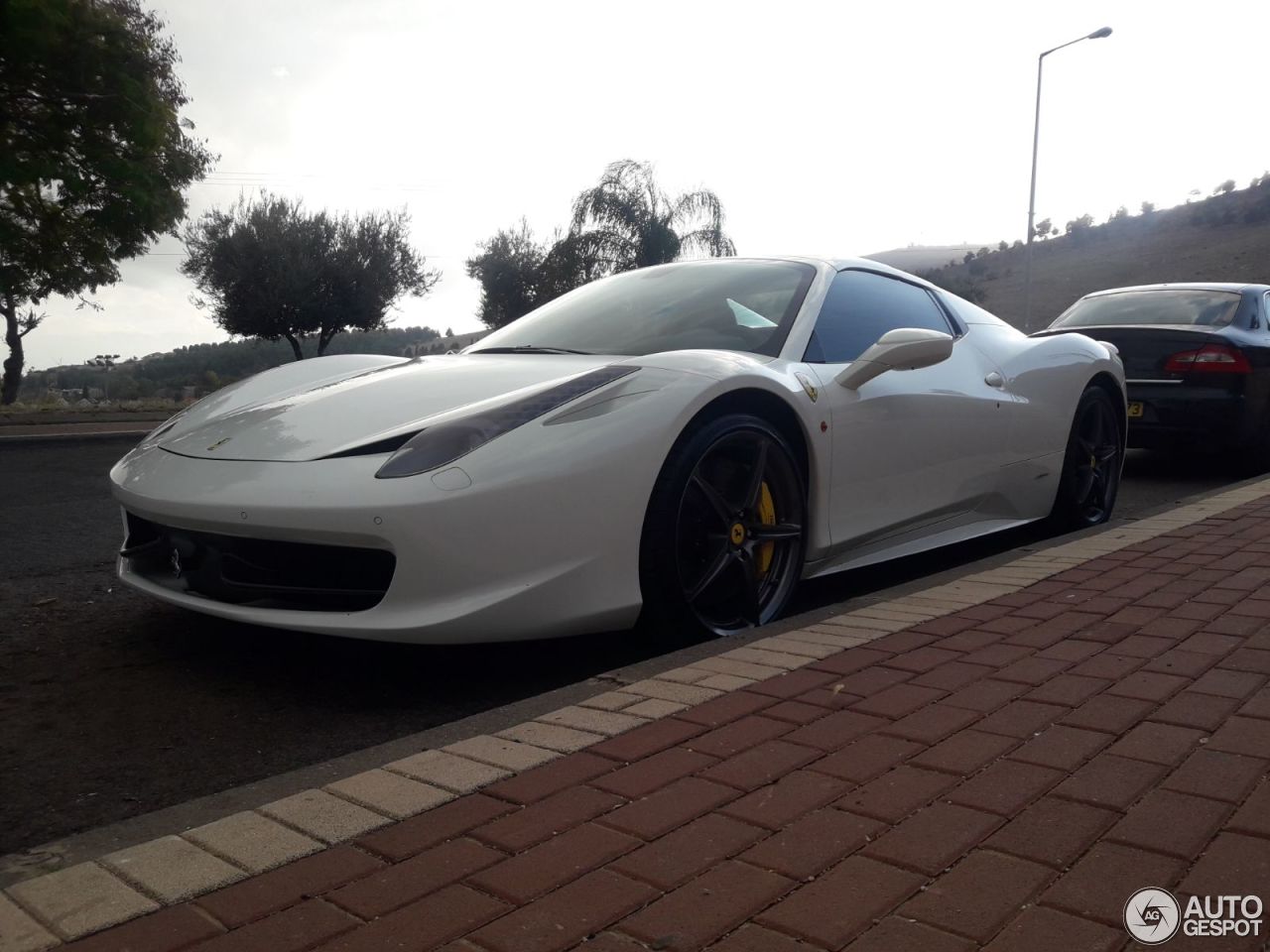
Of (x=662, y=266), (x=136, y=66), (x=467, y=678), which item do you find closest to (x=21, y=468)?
(x=662, y=266)

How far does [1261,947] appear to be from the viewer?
1.42 m

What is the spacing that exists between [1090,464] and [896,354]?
206 centimetres

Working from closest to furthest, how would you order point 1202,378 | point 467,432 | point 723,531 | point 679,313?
point 467,432 < point 723,531 < point 679,313 < point 1202,378

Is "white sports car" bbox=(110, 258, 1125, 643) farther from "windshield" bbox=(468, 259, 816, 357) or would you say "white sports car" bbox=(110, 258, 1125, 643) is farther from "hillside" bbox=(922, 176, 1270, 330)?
"hillside" bbox=(922, 176, 1270, 330)

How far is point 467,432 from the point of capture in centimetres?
283

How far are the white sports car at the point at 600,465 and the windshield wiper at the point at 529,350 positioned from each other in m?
0.01

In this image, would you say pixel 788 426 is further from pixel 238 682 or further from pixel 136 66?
pixel 136 66

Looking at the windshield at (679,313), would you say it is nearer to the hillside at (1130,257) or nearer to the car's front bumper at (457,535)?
the car's front bumper at (457,535)

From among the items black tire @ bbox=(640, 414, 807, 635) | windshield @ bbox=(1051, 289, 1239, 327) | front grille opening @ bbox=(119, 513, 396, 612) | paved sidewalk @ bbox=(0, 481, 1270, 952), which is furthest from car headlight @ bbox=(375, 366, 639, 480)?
windshield @ bbox=(1051, 289, 1239, 327)

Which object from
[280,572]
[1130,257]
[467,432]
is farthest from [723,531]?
[1130,257]

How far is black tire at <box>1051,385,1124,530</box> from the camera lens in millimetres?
5066

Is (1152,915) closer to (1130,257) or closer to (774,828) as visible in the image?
(774,828)

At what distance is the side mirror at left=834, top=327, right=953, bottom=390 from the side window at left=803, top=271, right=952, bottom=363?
11 cm

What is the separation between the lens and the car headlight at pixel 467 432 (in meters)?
2.74
